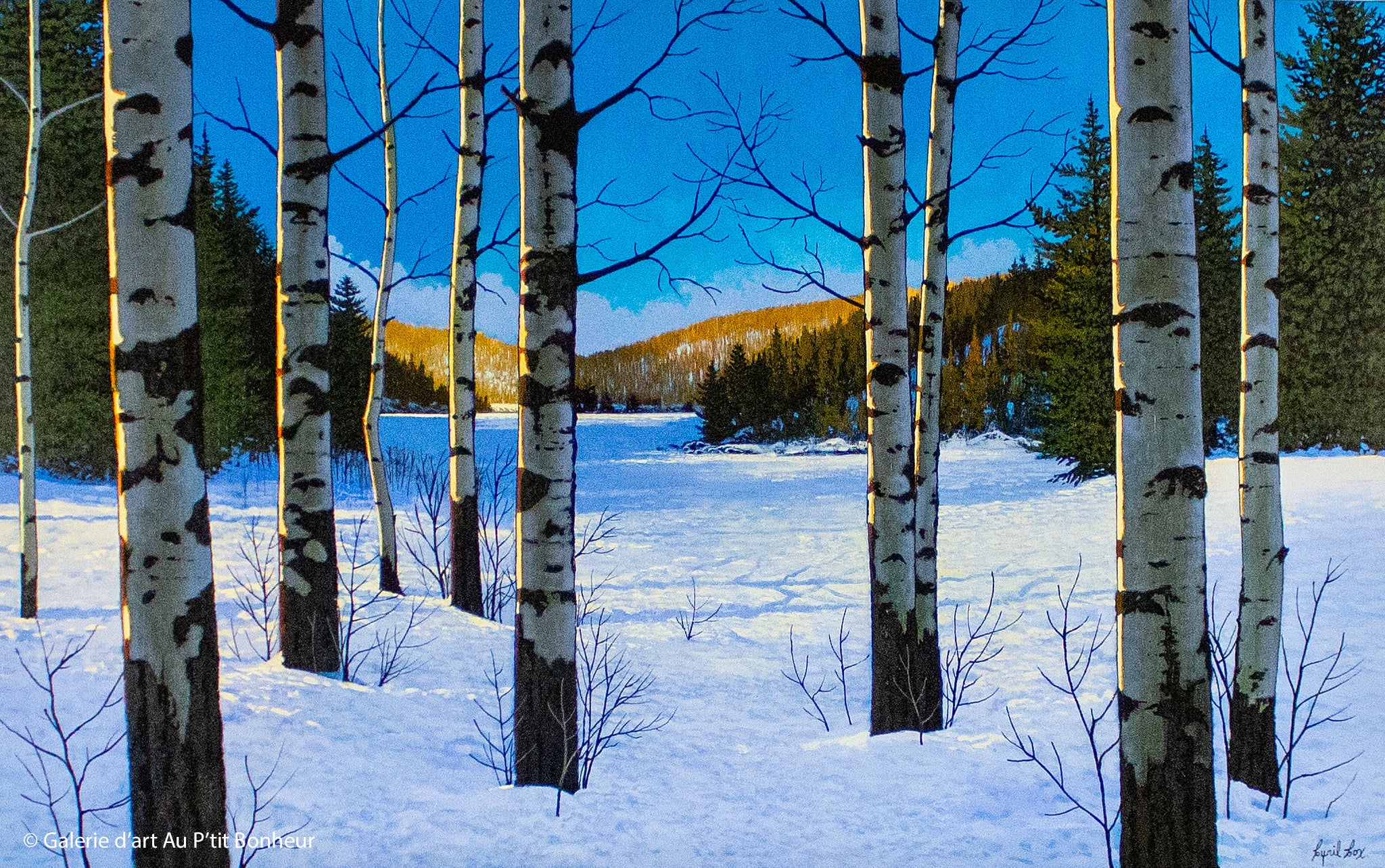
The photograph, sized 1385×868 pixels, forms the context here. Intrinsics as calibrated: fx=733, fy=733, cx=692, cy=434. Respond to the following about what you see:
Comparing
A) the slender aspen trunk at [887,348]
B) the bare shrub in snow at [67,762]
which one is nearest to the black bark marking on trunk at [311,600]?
the bare shrub in snow at [67,762]

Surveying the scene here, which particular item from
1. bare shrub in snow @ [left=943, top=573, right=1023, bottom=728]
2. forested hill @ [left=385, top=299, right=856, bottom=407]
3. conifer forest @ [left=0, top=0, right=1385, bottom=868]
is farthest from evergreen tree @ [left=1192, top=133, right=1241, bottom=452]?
forested hill @ [left=385, top=299, right=856, bottom=407]

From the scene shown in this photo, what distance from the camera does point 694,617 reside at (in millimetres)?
7234

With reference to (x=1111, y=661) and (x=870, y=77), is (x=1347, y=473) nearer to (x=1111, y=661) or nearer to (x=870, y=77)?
(x=1111, y=661)

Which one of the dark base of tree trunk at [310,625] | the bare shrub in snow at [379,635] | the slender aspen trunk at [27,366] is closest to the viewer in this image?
the dark base of tree trunk at [310,625]

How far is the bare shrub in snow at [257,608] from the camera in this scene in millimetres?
4953

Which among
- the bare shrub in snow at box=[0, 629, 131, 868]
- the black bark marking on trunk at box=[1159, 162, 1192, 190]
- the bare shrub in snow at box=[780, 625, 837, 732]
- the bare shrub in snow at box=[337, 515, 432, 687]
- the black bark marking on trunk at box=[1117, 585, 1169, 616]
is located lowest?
the bare shrub in snow at box=[780, 625, 837, 732]

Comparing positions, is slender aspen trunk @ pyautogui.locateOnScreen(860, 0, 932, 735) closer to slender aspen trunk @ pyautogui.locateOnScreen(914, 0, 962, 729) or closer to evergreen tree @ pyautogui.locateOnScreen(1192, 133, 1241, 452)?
slender aspen trunk @ pyautogui.locateOnScreen(914, 0, 962, 729)

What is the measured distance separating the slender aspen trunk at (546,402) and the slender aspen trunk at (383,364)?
4.09 metres

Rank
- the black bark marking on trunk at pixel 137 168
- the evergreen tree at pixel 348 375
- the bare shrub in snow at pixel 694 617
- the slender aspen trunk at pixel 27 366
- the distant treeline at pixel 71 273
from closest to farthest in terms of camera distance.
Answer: the black bark marking on trunk at pixel 137 168 < the slender aspen trunk at pixel 27 366 < the bare shrub in snow at pixel 694 617 < the distant treeline at pixel 71 273 < the evergreen tree at pixel 348 375

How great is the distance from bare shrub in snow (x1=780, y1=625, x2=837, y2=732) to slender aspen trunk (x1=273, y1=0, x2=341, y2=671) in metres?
3.05

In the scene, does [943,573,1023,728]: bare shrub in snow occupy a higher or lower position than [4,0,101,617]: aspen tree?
lower

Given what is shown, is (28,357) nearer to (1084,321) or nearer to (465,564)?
(465,564)

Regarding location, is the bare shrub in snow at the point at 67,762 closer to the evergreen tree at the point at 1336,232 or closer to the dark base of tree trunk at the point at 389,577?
the dark base of tree trunk at the point at 389,577

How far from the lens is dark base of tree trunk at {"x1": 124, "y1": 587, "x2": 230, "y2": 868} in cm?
219
